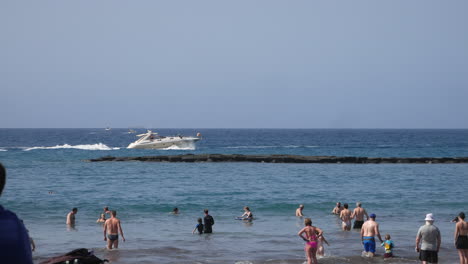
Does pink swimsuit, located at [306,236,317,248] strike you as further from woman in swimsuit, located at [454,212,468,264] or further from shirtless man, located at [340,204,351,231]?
shirtless man, located at [340,204,351,231]

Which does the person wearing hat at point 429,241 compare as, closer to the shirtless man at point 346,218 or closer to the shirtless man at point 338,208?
the shirtless man at point 346,218

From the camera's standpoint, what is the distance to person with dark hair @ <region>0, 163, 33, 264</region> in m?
3.13

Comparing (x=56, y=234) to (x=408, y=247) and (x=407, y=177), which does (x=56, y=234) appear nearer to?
(x=408, y=247)

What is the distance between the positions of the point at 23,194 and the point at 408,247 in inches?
1148

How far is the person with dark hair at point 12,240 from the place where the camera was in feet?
10.3

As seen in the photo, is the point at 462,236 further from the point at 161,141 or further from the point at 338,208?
the point at 161,141

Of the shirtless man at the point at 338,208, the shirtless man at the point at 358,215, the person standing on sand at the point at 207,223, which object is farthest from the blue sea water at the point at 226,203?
the shirtless man at the point at 358,215

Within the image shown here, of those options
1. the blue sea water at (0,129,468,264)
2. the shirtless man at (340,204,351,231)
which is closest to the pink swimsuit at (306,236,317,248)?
the blue sea water at (0,129,468,264)

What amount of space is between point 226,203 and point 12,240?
3472cm

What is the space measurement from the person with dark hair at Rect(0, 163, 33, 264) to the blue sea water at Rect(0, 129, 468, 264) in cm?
1556

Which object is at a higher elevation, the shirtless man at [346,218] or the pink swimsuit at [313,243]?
the pink swimsuit at [313,243]

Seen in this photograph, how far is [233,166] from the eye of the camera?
219 ft

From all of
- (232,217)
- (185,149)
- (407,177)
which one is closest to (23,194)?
(232,217)

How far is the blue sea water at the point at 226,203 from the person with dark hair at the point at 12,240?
15.6 metres
